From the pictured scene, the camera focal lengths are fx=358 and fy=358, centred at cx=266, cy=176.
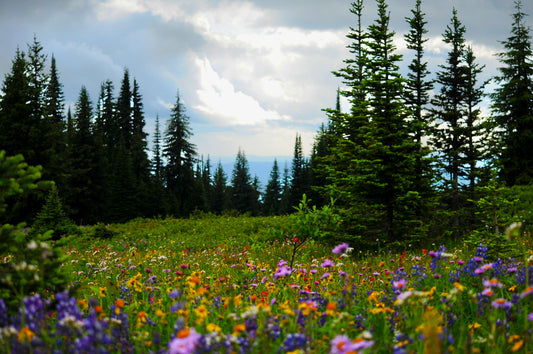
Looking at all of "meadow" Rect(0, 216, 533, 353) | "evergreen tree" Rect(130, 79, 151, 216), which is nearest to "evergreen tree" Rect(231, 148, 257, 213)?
"evergreen tree" Rect(130, 79, 151, 216)

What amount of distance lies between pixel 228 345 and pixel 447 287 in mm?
3710

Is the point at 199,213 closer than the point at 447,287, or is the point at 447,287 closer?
the point at 447,287

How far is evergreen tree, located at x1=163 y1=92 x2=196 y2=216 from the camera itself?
172 feet

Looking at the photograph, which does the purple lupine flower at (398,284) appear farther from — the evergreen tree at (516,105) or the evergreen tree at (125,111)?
the evergreen tree at (125,111)

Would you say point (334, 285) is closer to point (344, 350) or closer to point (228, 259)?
point (344, 350)

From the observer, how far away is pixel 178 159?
52406mm

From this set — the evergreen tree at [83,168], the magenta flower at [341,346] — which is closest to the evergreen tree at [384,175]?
the magenta flower at [341,346]

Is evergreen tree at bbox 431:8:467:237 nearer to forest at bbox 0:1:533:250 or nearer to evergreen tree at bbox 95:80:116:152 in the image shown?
forest at bbox 0:1:533:250

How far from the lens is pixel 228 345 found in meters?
2.47

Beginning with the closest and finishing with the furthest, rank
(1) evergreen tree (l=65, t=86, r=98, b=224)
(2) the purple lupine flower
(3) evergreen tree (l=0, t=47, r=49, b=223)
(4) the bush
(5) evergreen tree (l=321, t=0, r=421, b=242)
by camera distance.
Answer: (4) the bush → (2) the purple lupine flower → (5) evergreen tree (l=321, t=0, r=421, b=242) → (3) evergreen tree (l=0, t=47, r=49, b=223) → (1) evergreen tree (l=65, t=86, r=98, b=224)

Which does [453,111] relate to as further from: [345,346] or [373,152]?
[345,346]

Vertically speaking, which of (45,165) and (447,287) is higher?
(45,165)

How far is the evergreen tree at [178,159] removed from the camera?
52.4 m

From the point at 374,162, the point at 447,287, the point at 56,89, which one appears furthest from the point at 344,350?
the point at 56,89
